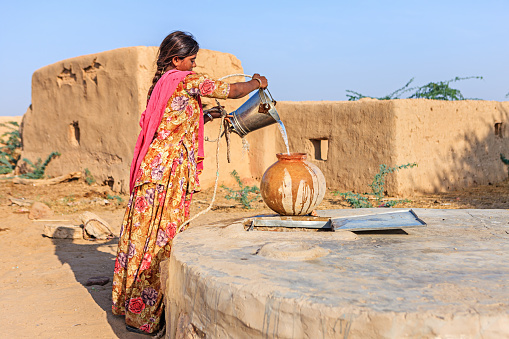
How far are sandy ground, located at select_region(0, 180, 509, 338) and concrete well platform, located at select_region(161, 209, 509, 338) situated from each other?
804 mm

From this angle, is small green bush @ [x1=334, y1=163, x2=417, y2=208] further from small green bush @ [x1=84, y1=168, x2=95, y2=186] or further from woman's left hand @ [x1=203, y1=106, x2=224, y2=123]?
small green bush @ [x1=84, y1=168, x2=95, y2=186]

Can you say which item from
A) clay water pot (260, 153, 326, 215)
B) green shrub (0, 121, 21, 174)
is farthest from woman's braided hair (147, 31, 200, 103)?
green shrub (0, 121, 21, 174)

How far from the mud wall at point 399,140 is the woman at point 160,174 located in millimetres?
4836

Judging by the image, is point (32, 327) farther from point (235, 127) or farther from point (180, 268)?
point (235, 127)

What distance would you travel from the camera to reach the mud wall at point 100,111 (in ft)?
22.4

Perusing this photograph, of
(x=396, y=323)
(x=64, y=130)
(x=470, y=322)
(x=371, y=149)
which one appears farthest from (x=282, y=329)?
(x=64, y=130)

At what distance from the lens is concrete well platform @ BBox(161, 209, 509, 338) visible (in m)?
1.32

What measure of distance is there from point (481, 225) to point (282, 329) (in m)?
1.68

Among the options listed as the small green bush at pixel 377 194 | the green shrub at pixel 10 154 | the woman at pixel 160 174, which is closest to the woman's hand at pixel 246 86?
the woman at pixel 160 174

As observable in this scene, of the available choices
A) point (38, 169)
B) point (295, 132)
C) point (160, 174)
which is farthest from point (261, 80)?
point (38, 169)

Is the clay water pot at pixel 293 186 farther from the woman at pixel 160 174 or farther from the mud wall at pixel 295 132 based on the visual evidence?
the mud wall at pixel 295 132

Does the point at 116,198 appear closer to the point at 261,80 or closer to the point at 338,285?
the point at 261,80

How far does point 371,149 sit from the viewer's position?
723 cm

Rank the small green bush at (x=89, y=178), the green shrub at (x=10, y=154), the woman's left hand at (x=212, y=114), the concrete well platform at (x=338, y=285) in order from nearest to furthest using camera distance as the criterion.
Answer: the concrete well platform at (x=338, y=285) → the woman's left hand at (x=212, y=114) → the small green bush at (x=89, y=178) → the green shrub at (x=10, y=154)
